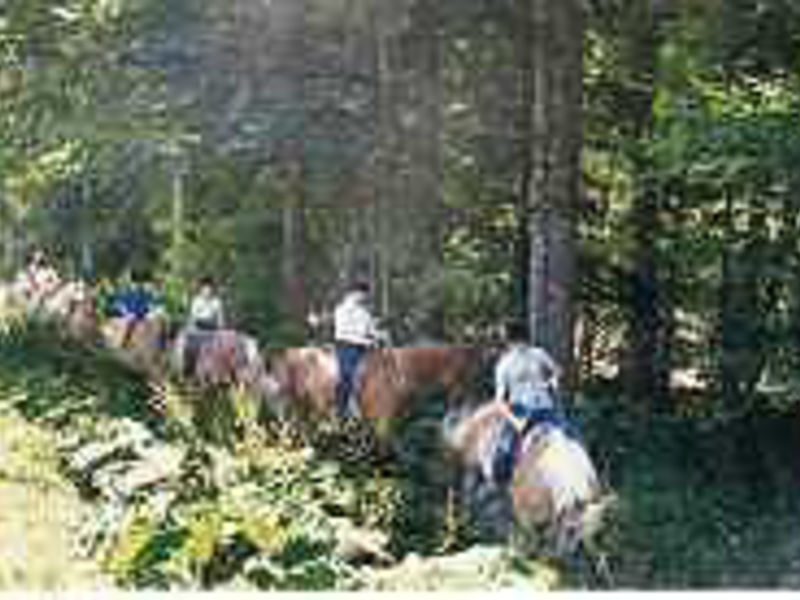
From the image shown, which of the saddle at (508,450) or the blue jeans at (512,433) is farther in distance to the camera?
the saddle at (508,450)

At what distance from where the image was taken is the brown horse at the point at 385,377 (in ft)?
72.1

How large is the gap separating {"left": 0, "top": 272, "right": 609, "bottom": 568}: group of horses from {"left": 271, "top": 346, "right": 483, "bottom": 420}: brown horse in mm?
11

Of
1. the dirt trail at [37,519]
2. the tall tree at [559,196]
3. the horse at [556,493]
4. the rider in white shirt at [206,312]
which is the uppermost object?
the tall tree at [559,196]

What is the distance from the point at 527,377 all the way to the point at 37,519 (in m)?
4.56

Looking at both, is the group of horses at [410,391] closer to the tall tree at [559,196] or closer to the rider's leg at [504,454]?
the rider's leg at [504,454]

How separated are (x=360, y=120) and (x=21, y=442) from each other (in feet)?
22.2

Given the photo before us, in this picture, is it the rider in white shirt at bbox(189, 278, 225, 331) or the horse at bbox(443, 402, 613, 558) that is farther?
the rider in white shirt at bbox(189, 278, 225, 331)

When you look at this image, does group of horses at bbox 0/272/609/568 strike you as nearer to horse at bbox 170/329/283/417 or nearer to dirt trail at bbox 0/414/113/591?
horse at bbox 170/329/283/417

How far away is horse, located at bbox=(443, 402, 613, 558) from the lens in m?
15.7

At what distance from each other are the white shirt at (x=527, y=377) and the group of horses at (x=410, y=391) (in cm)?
39

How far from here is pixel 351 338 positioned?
22562 millimetres

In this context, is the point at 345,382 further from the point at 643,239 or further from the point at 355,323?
the point at 643,239

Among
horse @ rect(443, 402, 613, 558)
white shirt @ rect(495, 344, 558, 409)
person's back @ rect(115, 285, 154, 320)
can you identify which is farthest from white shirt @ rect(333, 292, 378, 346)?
person's back @ rect(115, 285, 154, 320)

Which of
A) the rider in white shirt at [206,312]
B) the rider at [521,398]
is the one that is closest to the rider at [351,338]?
the rider at [521,398]
